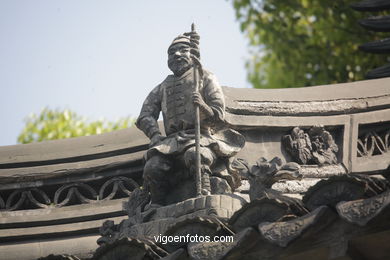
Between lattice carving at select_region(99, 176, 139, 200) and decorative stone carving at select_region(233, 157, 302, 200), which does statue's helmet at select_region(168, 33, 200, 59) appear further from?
lattice carving at select_region(99, 176, 139, 200)

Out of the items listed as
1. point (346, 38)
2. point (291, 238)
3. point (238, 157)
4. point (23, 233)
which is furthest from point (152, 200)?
point (346, 38)

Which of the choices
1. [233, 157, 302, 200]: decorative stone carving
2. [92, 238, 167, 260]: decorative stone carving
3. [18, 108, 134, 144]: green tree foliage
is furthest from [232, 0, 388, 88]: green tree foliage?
[92, 238, 167, 260]: decorative stone carving

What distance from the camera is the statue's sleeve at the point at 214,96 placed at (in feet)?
43.2

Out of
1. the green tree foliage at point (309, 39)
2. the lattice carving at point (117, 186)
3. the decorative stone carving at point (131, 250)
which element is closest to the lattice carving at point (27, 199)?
the lattice carving at point (117, 186)

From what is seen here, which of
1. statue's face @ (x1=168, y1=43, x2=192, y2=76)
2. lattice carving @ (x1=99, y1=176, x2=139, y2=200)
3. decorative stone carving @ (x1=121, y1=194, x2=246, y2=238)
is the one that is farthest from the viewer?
lattice carving @ (x1=99, y1=176, x2=139, y2=200)

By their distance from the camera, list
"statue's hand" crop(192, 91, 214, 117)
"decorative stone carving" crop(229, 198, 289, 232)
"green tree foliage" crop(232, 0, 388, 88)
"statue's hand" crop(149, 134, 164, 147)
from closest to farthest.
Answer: "decorative stone carving" crop(229, 198, 289, 232) < "statue's hand" crop(192, 91, 214, 117) < "statue's hand" crop(149, 134, 164, 147) < "green tree foliage" crop(232, 0, 388, 88)

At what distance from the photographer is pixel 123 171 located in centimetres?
1506

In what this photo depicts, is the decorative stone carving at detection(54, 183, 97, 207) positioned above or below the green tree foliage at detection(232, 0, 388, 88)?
below

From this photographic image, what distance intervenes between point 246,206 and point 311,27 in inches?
671

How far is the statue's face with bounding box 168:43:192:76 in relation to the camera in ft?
44.4

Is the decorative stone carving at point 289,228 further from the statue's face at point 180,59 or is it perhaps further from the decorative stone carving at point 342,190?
the statue's face at point 180,59

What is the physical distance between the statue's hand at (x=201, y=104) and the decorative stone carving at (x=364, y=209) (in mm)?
3505

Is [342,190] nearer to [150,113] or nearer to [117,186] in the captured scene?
[150,113]

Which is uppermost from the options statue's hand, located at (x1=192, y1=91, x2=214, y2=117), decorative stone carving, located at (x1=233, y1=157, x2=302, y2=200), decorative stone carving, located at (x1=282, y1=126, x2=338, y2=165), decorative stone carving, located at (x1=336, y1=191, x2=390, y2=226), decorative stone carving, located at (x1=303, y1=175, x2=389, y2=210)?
statue's hand, located at (x1=192, y1=91, x2=214, y2=117)
